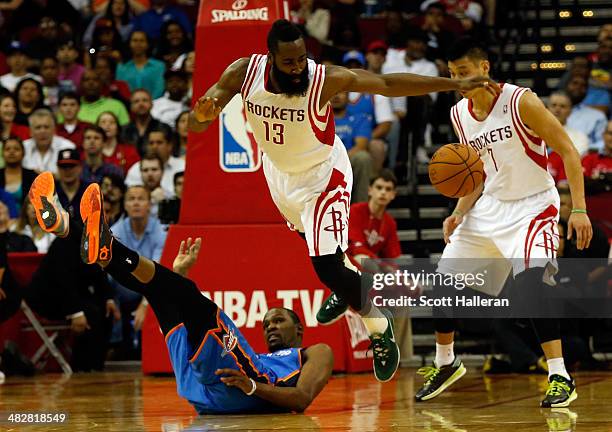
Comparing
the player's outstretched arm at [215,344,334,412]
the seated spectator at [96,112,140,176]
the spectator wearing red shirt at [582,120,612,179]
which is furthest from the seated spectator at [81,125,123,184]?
the player's outstretched arm at [215,344,334,412]

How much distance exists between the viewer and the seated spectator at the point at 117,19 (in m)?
14.8

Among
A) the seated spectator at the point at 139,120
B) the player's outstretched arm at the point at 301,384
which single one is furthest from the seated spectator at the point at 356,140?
the player's outstretched arm at the point at 301,384

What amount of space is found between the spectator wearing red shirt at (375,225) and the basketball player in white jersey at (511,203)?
2.45 metres

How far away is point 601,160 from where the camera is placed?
1088cm

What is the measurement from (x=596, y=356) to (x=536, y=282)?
11.6 ft

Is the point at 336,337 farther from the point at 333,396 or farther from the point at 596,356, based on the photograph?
the point at 596,356

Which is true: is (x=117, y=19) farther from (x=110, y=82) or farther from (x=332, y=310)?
(x=332, y=310)

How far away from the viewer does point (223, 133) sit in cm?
926

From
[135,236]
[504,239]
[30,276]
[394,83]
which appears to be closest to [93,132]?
[135,236]

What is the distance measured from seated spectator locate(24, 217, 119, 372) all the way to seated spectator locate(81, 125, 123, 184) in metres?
1.73

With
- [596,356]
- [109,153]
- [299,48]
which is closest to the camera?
[299,48]

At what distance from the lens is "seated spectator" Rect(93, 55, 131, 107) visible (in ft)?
44.2

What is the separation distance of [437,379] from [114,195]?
4.59 meters

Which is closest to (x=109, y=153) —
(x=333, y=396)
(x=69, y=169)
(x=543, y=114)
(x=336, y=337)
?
(x=69, y=169)
